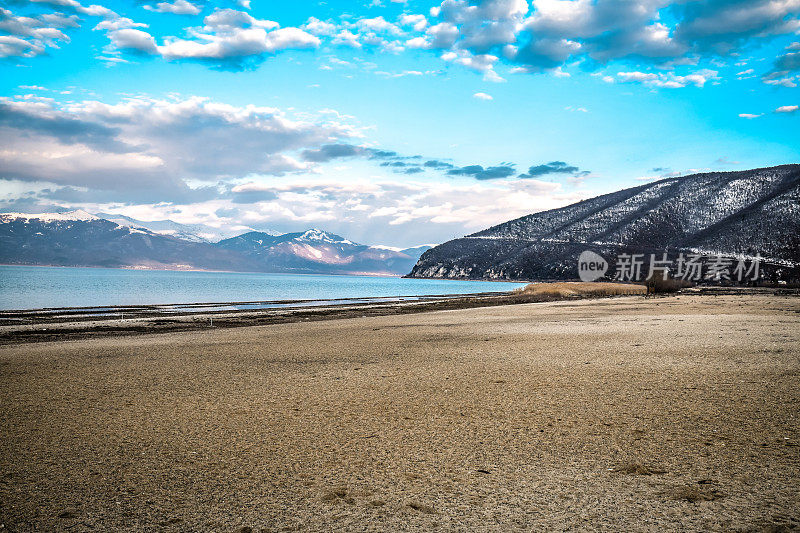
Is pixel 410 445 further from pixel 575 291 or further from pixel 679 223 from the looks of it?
pixel 679 223

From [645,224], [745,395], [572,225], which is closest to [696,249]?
[645,224]

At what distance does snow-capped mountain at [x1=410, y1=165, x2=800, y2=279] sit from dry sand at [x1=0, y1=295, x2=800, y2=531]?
374ft

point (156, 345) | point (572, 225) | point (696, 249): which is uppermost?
point (572, 225)

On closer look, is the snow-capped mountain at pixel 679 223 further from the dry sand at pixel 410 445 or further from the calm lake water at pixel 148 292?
the dry sand at pixel 410 445

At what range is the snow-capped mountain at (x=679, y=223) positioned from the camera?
10894 cm

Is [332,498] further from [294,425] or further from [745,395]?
[745,395]

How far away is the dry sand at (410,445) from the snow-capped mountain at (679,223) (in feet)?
374

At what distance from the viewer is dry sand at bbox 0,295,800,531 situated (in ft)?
12.5

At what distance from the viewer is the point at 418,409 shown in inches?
275

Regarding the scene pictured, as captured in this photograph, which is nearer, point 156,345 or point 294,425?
point 294,425

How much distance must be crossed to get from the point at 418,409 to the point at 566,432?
208 cm

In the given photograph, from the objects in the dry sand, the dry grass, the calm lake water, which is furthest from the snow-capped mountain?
the dry sand

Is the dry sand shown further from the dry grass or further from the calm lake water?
the dry grass

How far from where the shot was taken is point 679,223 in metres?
134
